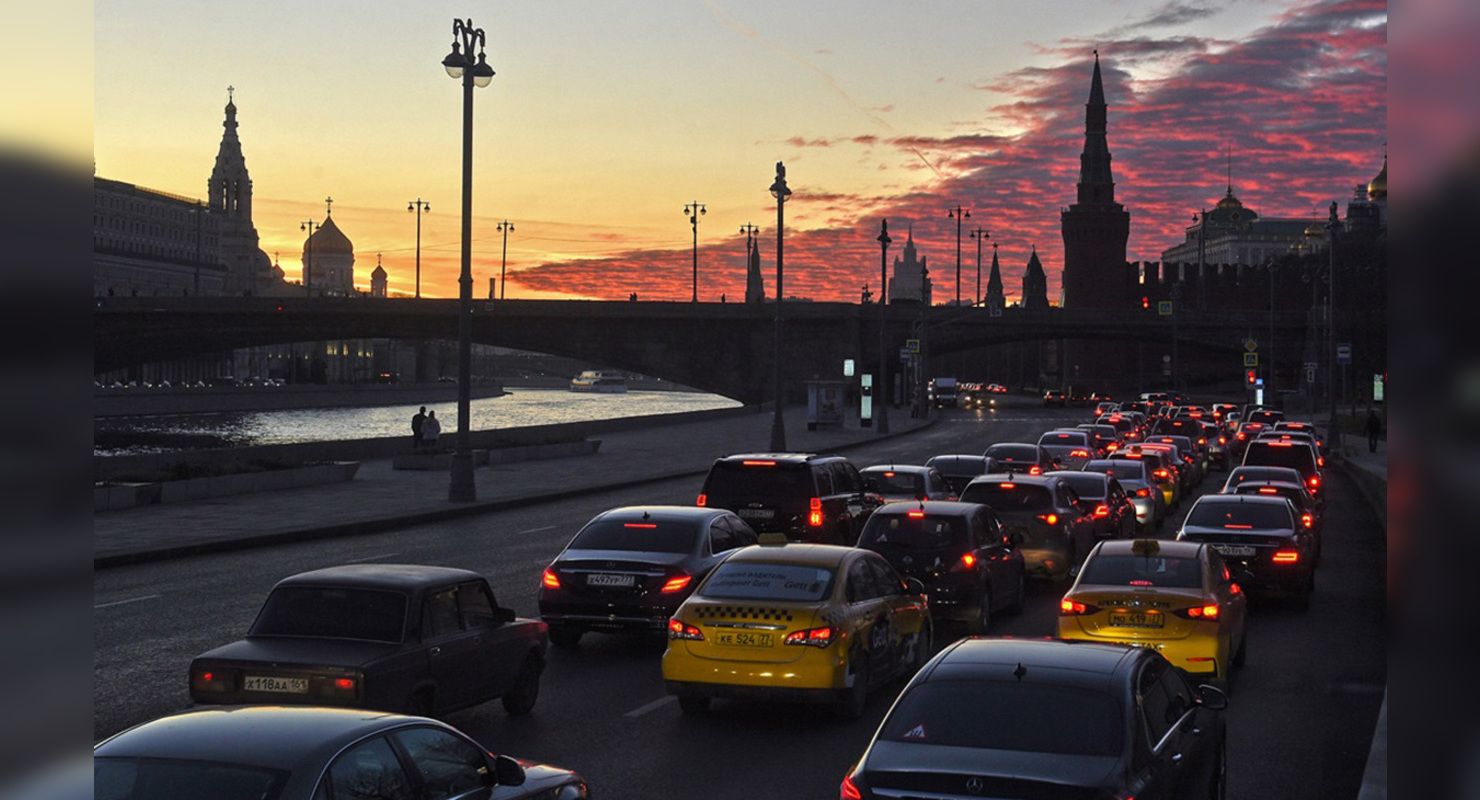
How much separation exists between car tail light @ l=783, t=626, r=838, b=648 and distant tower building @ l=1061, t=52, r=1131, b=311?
6967 inches

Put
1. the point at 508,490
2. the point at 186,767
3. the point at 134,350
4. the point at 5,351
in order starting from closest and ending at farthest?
the point at 5,351, the point at 186,767, the point at 508,490, the point at 134,350

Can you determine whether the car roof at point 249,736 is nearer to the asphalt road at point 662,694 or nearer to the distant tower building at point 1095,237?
the asphalt road at point 662,694

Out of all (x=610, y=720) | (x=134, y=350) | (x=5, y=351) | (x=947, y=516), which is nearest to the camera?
(x=5, y=351)

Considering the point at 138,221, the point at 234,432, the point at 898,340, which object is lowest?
the point at 234,432

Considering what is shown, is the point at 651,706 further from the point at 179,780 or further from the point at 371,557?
the point at 371,557

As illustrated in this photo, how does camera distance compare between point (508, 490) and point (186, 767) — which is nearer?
point (186, 767)

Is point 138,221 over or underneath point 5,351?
over

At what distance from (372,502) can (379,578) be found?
24.5 metres

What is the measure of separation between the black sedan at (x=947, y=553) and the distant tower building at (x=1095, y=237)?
170 meters

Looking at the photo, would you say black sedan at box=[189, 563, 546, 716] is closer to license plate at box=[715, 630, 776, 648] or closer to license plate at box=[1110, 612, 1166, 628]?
license plate at box=[715, 630, 776, 648]

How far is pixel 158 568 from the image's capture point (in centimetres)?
2455

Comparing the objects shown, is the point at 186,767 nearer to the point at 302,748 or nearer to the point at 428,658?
the point at 302,748

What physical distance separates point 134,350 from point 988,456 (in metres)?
95.1

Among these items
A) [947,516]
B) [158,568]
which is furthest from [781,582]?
[158,568]
